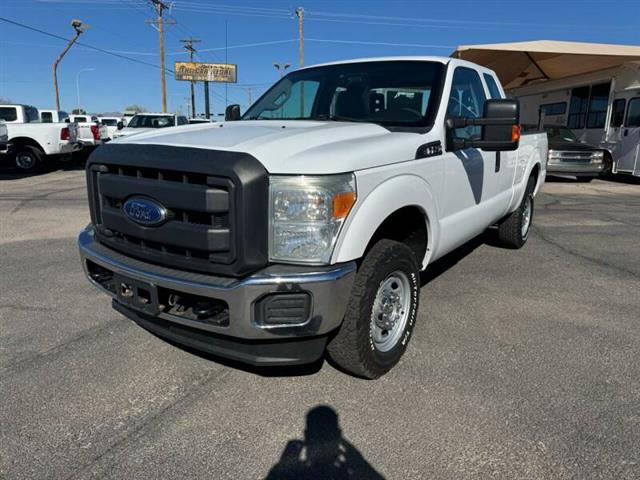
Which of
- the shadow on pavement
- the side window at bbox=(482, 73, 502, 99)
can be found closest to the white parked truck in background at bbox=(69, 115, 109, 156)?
the side window at bbox=(482, 73, 502, 99)

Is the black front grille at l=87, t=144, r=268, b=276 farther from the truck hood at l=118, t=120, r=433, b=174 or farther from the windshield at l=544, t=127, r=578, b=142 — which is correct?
the windshield at l=544, t=127, r=578, b=142

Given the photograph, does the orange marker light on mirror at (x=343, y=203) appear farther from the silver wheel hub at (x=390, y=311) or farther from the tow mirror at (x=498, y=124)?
the tow mirror at (x=498, y=124)

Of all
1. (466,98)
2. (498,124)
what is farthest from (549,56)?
(498,124)

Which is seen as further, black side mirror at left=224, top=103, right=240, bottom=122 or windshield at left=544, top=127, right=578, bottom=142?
windshield at left=544, top=127, right=578, bottom=142

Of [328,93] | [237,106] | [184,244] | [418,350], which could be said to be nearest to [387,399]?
[418,350]

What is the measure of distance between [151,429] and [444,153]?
2.54 metres

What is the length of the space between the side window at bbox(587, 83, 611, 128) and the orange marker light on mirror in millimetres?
15692

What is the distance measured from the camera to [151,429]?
2602 mm

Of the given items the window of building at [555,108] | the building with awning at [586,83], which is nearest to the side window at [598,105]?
the building with awning at [586,83]

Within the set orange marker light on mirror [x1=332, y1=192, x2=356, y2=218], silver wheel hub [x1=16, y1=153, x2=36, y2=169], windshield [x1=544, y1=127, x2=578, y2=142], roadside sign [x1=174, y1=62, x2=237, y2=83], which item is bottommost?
silver wheel hub [x1=16, y1=153, x2=36, y2=169]

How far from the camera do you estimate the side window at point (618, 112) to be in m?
14.6

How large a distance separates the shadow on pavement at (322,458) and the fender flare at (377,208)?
0.91 meters

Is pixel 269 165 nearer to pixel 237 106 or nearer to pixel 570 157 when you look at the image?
pixel 237 106

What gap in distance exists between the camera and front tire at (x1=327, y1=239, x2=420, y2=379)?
2730mm
